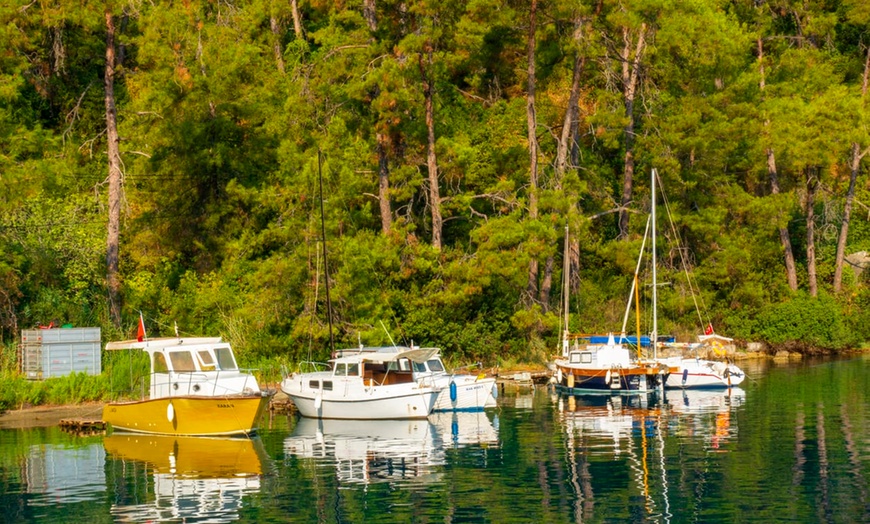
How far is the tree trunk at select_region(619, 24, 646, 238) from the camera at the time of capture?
68.9 meters

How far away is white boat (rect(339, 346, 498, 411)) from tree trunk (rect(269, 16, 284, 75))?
88.0ft

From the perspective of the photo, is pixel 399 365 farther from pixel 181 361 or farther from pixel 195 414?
pixel 195 414

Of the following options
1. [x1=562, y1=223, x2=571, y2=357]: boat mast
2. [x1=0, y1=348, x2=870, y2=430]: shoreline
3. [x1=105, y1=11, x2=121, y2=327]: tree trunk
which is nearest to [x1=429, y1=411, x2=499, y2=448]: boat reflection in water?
[x1=0, y1=348, x2=870, y2=430]: shoreline

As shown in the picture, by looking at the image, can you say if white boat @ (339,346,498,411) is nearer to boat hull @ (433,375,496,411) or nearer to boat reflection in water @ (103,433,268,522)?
boat hull @ (433,375,496,411)

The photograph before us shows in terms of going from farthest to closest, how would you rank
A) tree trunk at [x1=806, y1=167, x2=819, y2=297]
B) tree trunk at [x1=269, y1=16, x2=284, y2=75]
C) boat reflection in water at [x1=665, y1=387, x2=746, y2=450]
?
tree trunk at [x1=806, y1=167, x2=819, y2=297]
tree trunk at [x1=269, y1=16, x2=284, y2=75]
boat reflection in water at [x1=665, y1=387, x2=746, y2=450]

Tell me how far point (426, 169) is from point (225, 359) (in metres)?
24.4

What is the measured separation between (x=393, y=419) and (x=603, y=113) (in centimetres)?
2610

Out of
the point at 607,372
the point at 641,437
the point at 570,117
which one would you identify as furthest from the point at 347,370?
the point at 570,117

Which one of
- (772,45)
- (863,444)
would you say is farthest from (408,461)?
(772,45)

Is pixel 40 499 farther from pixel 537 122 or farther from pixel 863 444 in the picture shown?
pixel 537 122

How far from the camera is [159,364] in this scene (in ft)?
137

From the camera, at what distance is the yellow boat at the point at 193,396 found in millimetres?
39844

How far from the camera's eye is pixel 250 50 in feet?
203

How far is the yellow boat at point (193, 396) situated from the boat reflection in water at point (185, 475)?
1.44ft
